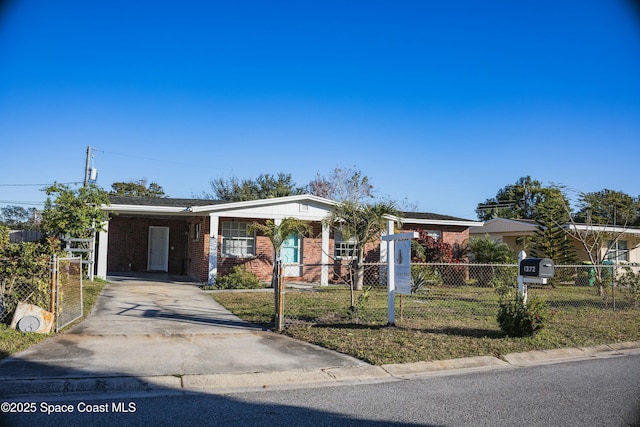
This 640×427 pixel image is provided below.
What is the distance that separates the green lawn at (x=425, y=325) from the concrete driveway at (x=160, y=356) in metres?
0.65

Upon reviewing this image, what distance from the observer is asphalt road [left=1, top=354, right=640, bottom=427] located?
484 cm

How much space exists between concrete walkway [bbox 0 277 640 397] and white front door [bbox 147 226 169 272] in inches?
505

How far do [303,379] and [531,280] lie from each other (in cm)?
482

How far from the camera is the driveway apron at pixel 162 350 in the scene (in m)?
6.37

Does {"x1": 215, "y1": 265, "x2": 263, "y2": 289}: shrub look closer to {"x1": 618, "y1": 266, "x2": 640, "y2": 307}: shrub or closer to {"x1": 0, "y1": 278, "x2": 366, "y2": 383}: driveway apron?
{"x1": 0, "y1": 278, "x2": 366, "y2": 383}: driveway apron

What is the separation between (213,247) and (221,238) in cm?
118

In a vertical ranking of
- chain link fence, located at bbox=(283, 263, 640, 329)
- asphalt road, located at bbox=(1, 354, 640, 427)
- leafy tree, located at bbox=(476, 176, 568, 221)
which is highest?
leafy tree, located at bbox=(476, 176, 568, 221)

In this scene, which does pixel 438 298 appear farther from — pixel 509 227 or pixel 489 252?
pixel 509 227

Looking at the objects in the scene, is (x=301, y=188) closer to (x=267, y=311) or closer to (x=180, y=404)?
(x=267, y=311)

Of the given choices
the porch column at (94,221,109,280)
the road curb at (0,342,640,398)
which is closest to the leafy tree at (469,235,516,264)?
the road curb at (0,342,640,398)

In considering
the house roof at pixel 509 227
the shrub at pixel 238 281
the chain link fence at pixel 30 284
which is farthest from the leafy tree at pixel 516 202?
A: the chain link fence at pixel 30 284

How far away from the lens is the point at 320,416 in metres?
5.00

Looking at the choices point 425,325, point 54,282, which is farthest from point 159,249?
point 425,325

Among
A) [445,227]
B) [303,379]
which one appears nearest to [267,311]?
[303,379]
